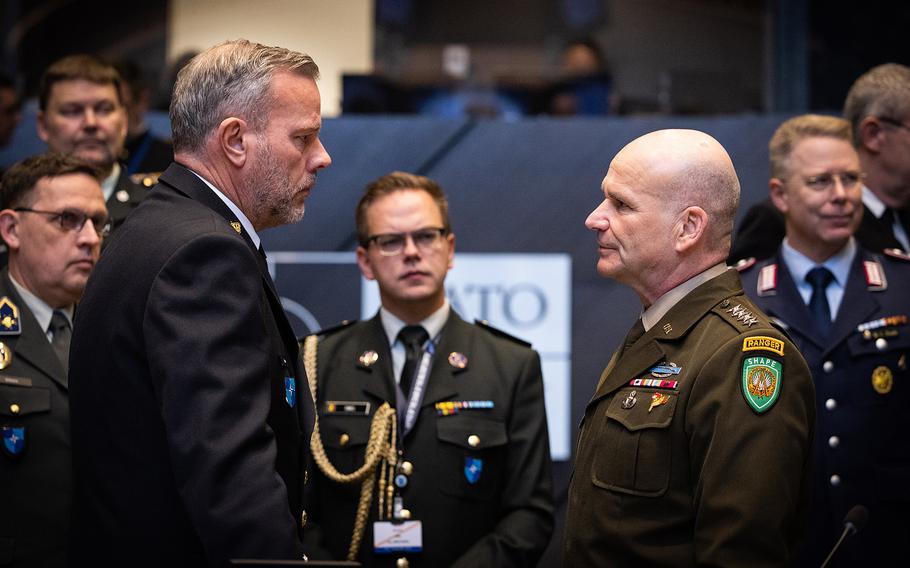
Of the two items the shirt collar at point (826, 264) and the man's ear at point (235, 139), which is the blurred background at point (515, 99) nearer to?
the shirt collar at point (826, 264)

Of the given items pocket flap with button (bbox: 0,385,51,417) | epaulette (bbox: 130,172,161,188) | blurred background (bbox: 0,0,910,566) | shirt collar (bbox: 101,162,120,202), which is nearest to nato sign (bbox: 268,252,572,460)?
blurred background (bbox: 0,0,910,566)

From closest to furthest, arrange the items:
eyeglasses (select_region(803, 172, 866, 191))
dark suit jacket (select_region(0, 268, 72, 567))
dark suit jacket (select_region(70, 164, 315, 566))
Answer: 1. dark suit jacket (select_region(70, 164, 315, 566))
2. dark suit jacket (select_region(0, 268, 72, 567))
3. eyeglasses (select_region(803, 172, 866, 191))

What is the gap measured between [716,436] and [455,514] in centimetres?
113

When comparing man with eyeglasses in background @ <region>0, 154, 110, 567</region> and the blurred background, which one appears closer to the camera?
man with eyeglasses in background @ <region>0, 154, 110, 567</region>

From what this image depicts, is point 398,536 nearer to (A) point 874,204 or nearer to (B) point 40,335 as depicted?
(B) point 40,335

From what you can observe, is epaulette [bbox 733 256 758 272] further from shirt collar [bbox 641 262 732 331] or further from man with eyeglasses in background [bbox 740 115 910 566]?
shirt collar [bbox 641 262 732 331]

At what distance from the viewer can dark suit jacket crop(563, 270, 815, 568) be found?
1.89 metres

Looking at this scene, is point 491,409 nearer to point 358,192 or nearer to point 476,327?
point 476,327

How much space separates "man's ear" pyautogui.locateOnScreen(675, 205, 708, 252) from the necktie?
1747 mm

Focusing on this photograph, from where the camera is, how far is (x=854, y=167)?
324 cm

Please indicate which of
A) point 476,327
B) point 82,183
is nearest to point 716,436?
point 476,327

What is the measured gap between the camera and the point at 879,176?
3.58 m

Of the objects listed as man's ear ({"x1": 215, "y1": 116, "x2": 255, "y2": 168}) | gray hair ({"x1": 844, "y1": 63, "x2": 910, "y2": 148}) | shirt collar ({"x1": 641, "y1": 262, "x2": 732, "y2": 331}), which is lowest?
shirt collar ({"x1": 641, "y1": 262, "x2": 732, "y2": 331})

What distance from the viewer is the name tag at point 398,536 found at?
2842mm
